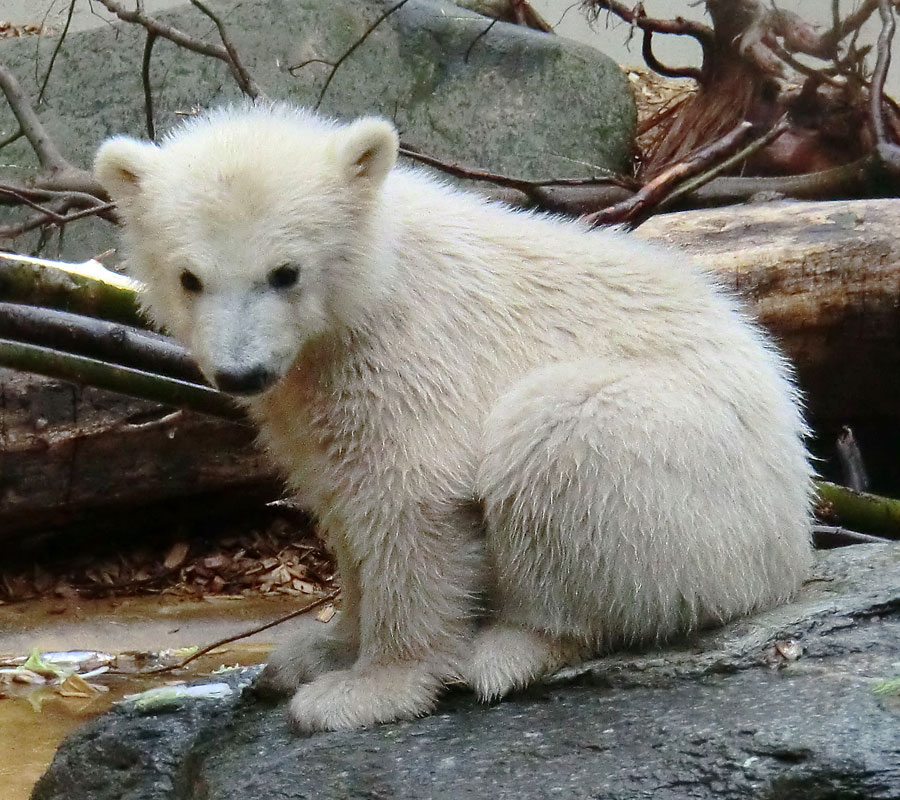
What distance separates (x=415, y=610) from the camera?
303cm

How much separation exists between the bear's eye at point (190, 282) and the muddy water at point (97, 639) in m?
2.44

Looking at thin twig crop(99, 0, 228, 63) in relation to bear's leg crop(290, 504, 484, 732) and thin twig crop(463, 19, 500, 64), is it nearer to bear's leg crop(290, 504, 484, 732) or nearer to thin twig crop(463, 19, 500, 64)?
bear's leg crop(290, 504, 484, 732)

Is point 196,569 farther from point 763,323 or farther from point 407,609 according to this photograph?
point 407,609

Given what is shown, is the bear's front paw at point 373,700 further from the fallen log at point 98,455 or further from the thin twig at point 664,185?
the fallen log at point 98,455

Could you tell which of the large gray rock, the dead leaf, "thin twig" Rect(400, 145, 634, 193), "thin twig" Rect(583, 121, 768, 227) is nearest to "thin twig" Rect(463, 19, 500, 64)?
the large gray rock

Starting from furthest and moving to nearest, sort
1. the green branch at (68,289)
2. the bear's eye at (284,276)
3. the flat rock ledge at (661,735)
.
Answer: the green branch at (68,289) < the bear's eye at (284,276) < the flat rock ledge at (661,735)

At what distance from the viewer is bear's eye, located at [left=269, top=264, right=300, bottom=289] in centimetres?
280

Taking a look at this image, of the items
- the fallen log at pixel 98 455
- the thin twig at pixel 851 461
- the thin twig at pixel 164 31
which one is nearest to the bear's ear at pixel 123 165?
the thin twig at pixel 164 31

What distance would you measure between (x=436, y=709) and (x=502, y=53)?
7155mm

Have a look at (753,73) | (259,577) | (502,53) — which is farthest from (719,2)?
(259,577)

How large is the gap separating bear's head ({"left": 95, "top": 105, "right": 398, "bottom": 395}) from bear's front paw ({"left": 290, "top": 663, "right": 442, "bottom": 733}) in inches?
35.3

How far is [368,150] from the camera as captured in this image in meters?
2.97

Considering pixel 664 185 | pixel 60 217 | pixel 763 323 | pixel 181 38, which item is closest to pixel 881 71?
pixel 664 185

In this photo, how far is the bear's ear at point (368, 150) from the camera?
2.94 meters
